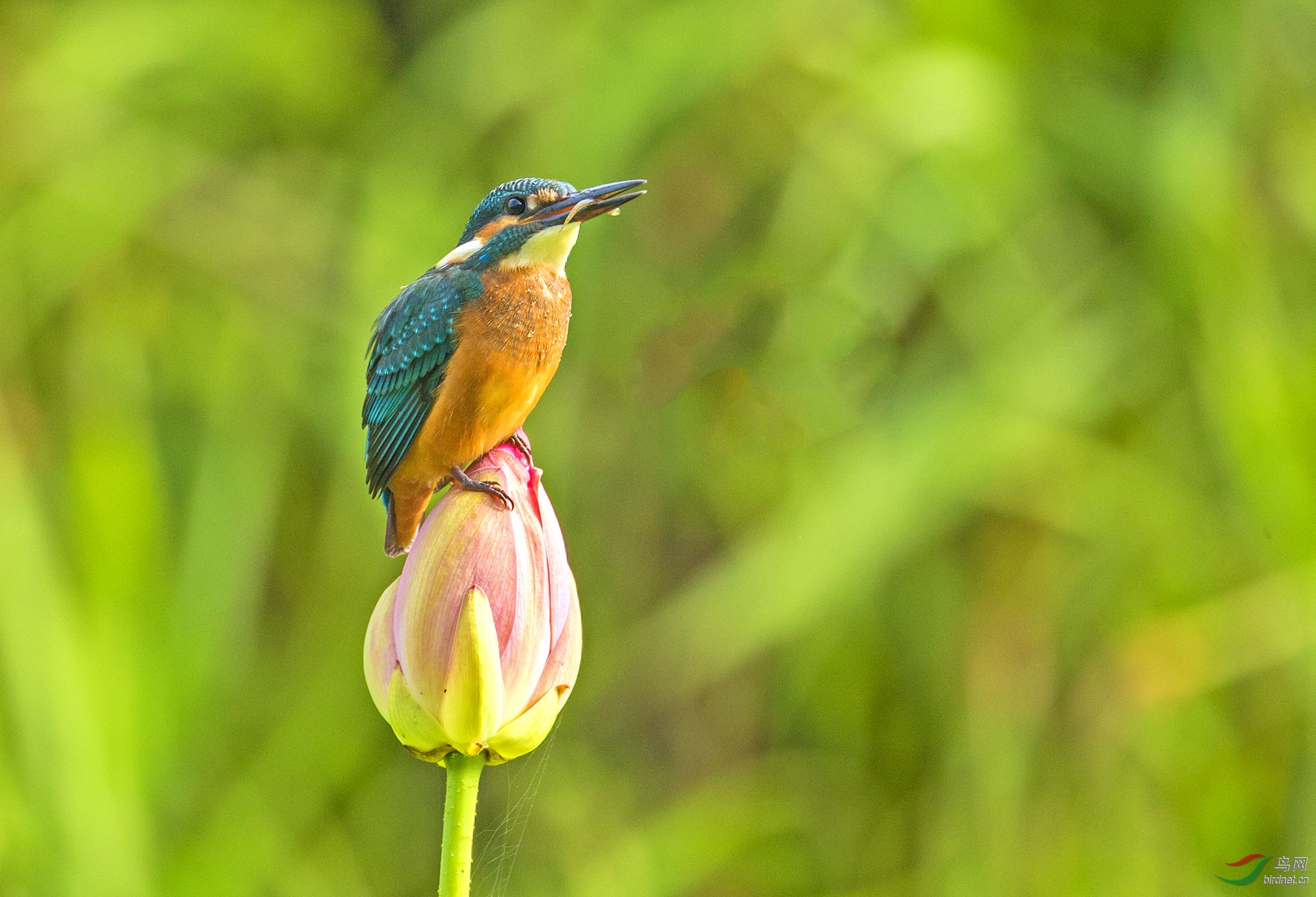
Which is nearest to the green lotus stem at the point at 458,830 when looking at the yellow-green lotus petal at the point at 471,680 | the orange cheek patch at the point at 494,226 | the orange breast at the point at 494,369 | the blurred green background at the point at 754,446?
the yellow-green lotus petal at the point at 471,680

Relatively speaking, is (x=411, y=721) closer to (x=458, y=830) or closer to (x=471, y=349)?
(x=458, y=830)

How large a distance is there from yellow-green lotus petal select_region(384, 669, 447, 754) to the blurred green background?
660mm

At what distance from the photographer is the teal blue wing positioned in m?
0.49

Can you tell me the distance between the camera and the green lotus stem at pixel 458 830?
1.08 feet

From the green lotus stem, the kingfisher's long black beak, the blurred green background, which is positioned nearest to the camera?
the green lotus stem

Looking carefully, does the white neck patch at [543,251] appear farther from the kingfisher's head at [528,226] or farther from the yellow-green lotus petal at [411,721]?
the yellow-green lotus petal at [411,721]

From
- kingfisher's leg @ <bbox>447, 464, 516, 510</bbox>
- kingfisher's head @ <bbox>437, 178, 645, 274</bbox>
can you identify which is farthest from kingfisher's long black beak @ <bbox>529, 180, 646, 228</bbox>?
kingfisher's leg @ <bbox>447, 464, 516, 510</bbox>

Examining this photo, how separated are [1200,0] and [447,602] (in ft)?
3.53

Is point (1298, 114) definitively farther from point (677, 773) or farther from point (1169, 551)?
point (677, 773)

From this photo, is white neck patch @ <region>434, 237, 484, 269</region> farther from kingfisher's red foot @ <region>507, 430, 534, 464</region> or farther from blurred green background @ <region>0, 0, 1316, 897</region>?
blurred green background @ <region>0, 0, 1316, 897</region>

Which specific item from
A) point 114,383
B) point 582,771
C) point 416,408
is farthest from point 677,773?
point 416,408

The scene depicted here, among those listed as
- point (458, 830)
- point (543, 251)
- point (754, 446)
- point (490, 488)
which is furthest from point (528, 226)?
point (754, 446)

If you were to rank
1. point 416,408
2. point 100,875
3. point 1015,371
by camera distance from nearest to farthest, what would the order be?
point 416,408 → point 100,875 → point 1015,371

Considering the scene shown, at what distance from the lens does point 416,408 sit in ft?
1.62
